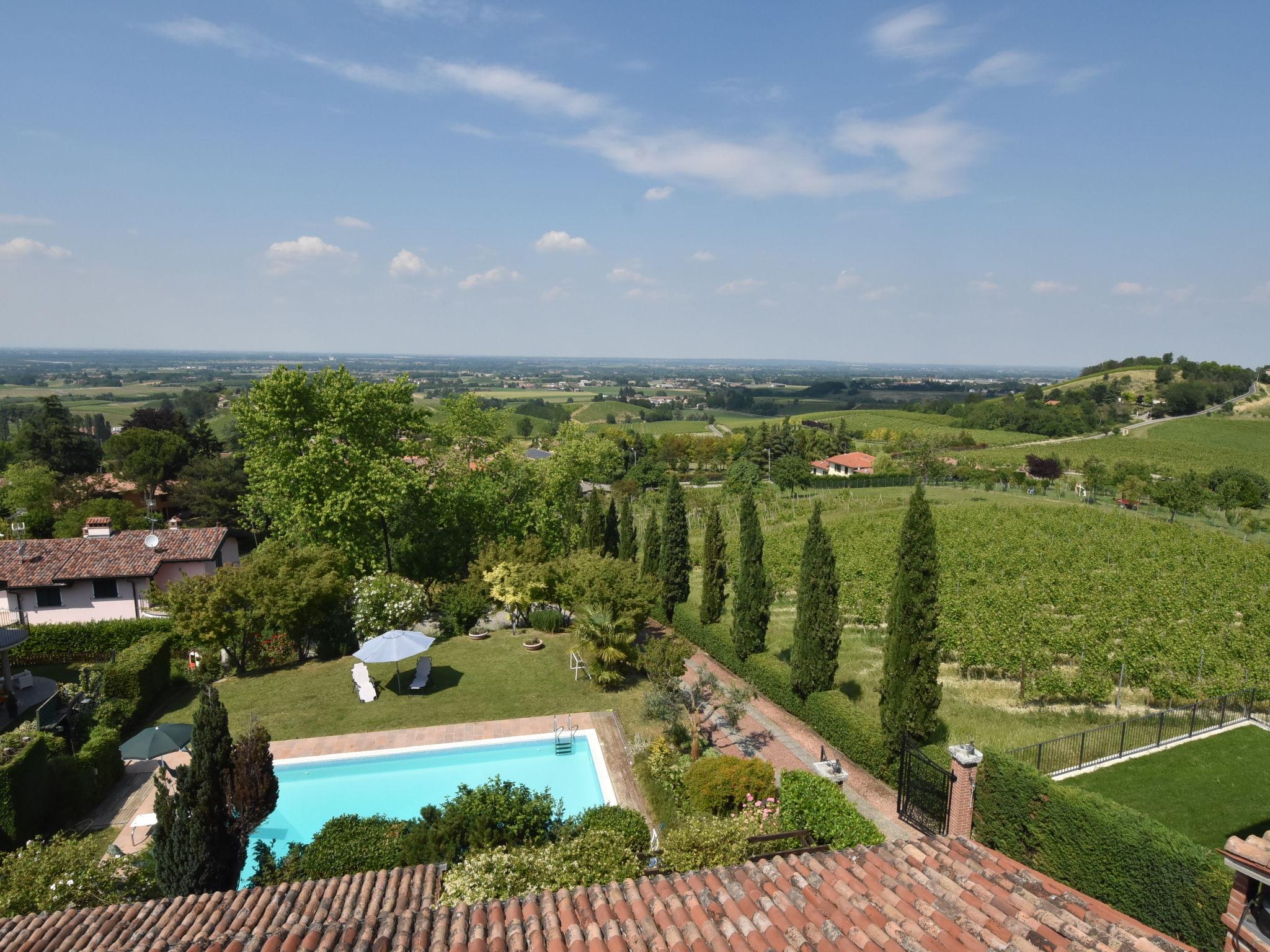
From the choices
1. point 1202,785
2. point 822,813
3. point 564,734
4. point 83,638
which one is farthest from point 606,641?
point 83,638

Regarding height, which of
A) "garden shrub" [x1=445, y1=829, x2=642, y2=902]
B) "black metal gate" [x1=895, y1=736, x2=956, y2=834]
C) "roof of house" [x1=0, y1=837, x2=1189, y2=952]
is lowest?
"black metal gate" [x1=895, y1=736, x2=956, y2=834]

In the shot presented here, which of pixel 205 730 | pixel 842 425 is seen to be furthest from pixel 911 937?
pixel 842 425

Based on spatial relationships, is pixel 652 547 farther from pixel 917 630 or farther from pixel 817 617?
pixel 917 630

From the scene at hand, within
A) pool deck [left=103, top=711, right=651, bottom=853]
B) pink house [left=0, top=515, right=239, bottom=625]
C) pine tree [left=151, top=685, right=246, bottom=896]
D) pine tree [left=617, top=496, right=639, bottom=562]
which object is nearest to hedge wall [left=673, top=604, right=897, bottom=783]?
pool deck [left=103, top=711, right=651, bottom=853]

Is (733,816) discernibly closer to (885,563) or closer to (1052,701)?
(1052,701)

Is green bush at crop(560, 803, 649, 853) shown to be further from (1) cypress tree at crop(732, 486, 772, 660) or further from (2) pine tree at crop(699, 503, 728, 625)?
(2) pine tree at crop(699, 503, 728, 625)
